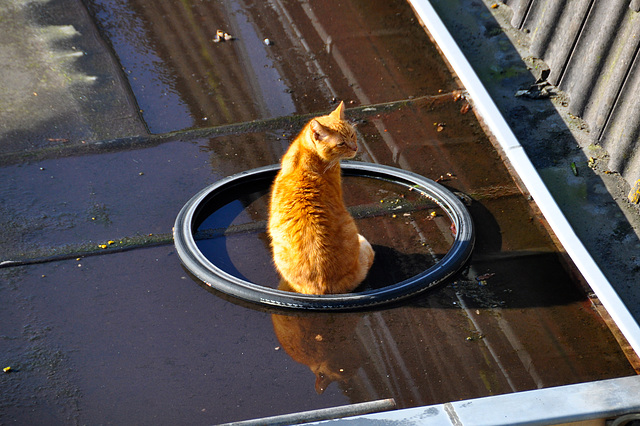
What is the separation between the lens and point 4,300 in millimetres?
4297

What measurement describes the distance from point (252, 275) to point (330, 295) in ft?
2.14

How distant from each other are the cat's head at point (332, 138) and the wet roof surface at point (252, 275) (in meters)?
0.87

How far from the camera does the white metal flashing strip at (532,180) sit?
4.00 meters

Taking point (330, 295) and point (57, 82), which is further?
point (57, 82)

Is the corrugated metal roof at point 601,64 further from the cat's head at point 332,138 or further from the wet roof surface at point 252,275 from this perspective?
the cat's head at point 332,138

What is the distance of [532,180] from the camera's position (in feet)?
15.6

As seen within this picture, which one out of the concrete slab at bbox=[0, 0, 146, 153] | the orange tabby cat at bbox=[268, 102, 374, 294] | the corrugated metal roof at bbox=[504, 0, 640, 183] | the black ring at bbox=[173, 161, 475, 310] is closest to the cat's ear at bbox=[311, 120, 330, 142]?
the orange tabby cat at bbox=[268, 102, 374, 294]

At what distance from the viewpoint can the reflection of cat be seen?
155 inches

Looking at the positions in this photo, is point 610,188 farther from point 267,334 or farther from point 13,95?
point 13,95

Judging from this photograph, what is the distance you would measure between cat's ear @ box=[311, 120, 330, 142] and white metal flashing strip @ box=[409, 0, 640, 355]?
1713mm

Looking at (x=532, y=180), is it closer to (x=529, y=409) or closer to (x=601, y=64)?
(x=601, y=64)

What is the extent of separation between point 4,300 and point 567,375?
3.78m

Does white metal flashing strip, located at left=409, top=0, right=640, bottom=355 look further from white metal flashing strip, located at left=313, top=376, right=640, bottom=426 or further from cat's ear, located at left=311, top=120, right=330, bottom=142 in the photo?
cat's ear, located at left=311, top=120, right=330, bottom=142

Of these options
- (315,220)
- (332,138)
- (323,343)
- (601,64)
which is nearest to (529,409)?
(323,343)
